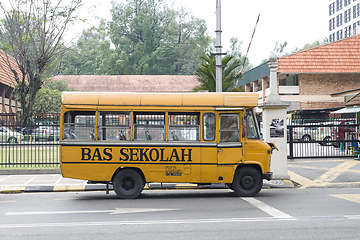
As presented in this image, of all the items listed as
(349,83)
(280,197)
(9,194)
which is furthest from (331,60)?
(9,194)

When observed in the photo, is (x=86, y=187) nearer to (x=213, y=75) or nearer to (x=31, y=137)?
(x=31, y=137)

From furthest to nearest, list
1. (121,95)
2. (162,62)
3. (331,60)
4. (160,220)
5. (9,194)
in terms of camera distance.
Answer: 1. (162,62)
2. (331,60)
3. (9,194)
4. (121,95)
5. (160,220)

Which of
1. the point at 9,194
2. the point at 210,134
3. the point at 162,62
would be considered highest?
the point at 162,62

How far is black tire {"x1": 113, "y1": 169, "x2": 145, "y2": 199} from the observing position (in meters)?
9.68

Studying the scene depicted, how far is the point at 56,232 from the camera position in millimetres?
6379

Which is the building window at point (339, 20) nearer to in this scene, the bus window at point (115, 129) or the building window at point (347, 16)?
the building window at point (347, 16)

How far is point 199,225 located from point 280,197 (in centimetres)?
383

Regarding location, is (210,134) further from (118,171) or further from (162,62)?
(162,62)

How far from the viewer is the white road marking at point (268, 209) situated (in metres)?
7.46

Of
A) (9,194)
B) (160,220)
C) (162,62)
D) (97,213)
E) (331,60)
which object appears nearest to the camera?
(160,220)

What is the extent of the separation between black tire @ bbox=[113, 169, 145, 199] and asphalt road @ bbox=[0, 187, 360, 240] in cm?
22

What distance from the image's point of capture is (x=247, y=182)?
9906 mm

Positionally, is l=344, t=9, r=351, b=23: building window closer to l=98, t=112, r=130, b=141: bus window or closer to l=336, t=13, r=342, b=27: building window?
l=336, t=13, r=342, b=27: building window

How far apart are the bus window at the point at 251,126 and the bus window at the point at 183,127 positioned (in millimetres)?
1295
